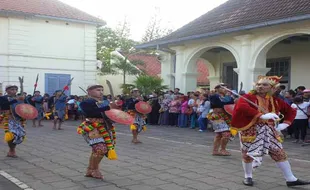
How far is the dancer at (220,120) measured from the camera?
8367 mm

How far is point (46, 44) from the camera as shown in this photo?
21.8 metres

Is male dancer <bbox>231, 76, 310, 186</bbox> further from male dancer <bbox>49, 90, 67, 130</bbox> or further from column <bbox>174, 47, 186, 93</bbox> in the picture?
column <bbox>174, 47, 186, 93</bbox>

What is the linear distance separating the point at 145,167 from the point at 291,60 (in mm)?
10752

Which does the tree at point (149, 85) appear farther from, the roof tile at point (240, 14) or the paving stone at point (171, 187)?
the paving stone at point (171, 187)

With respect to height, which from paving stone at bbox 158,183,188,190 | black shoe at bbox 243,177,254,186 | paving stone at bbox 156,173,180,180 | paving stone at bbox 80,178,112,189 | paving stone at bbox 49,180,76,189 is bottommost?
paving stone at bbox 49,180,76,189

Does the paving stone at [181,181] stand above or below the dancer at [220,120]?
below

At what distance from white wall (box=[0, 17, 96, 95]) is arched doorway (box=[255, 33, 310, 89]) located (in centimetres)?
1095

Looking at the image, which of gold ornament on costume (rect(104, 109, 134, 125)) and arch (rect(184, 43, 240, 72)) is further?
arch (rect(184, 43, 240, 72))

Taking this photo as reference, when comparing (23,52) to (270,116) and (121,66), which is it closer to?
(121,66)

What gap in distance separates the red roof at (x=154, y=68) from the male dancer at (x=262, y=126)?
25.5m

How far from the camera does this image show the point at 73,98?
69.1ft

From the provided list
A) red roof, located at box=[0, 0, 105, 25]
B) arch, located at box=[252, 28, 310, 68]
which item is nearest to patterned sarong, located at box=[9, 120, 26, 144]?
arch, located at box=[252, 28, 310, 68]

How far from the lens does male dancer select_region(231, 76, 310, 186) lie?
18.6ft

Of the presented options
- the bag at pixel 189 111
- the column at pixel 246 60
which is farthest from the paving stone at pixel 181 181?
the bag at pixel 189 111
